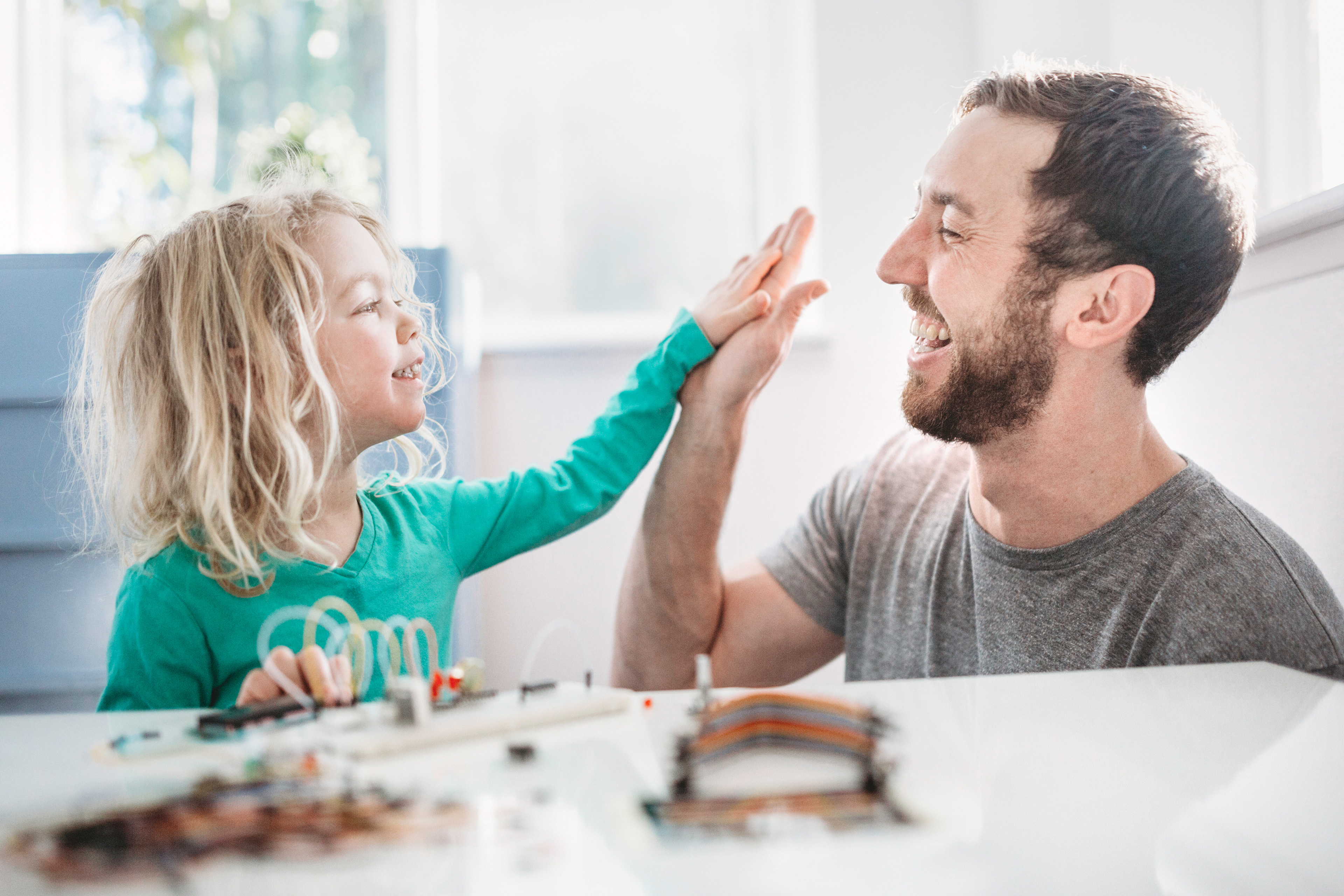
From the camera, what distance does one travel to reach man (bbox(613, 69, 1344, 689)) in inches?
35.0

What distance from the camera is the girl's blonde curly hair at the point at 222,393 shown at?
35.2 inches

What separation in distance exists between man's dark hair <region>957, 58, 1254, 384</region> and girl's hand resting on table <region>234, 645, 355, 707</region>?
2.62 feet

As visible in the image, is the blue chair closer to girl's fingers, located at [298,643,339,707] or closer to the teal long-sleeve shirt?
the teal long-sleeve shirt

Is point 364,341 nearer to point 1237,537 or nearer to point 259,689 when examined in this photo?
point 259,689

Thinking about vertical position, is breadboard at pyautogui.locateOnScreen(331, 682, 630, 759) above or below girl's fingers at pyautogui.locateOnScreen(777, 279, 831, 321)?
below

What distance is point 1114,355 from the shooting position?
3.30ft

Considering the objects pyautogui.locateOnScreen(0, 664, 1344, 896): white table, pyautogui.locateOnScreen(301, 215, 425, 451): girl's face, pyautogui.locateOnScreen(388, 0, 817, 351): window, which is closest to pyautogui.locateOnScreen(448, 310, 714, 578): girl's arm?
pyautogui.locateOnScreen(301, 215, 425, 451): girl's face

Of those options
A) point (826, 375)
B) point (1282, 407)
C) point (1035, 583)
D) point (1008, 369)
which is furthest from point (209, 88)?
point (1282, 407)

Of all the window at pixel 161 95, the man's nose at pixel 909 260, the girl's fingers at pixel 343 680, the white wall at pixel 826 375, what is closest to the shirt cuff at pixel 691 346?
the man's nose at pixel 909 260

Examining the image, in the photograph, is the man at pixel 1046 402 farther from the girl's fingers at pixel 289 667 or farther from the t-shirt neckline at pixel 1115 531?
the girl's fingers at pixel 289 667

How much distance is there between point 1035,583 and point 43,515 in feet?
4.84

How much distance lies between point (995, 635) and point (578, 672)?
1157mm

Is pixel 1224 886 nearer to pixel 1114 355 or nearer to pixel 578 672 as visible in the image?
pixel 1114 355

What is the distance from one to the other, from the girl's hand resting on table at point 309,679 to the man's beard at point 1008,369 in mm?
704
